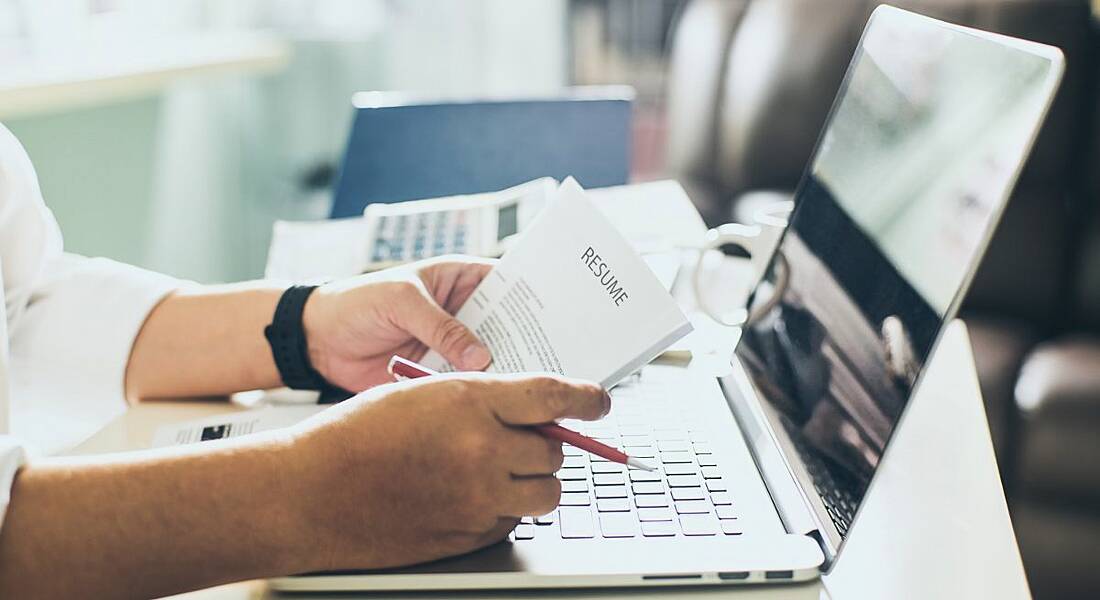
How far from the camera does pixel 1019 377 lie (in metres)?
1.60

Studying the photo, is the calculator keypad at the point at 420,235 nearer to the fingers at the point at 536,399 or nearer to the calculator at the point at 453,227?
the calculator at the point at 453,227

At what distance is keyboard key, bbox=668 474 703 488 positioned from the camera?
0.63 m

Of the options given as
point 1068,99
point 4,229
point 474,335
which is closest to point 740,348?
point 474,335

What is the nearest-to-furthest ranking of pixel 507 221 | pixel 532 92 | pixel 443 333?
pixel 443 333 → pixel 507 221 → pixel 532 92

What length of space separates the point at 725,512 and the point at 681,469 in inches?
2.2

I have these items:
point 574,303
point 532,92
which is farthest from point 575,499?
point 532,92

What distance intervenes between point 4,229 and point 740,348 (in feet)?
1.97

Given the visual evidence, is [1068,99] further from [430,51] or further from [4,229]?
[4,229]

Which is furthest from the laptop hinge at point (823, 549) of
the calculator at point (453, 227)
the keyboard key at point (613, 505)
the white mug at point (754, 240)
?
the calculator at point (453, 227)

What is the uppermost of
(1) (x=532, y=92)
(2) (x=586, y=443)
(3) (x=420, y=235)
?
(2) (x=586, y=443)

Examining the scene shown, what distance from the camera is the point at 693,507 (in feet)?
2.00

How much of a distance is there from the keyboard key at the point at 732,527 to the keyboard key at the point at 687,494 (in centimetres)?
3

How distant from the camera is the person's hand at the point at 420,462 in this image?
20.8 inches

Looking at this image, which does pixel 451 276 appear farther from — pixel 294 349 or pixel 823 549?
pixel 823 549
